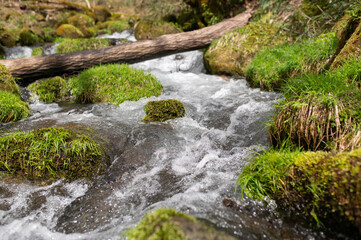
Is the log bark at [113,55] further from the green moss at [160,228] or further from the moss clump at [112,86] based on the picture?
the green moss at [160,228]

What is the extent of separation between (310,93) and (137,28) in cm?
1242

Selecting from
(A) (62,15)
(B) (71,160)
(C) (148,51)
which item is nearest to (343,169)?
(B) (71,160)

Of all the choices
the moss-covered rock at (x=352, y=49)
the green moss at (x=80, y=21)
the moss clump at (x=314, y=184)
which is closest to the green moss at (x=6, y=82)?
the moss clump at (x=314, y=184)

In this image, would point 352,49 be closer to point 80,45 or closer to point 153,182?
point 153,182

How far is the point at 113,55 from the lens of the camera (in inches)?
314

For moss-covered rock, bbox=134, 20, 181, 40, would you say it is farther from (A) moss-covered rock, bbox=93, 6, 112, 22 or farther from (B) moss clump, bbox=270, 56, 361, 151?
(A) moss-covered rock, bbox=93, 6, 112, 22

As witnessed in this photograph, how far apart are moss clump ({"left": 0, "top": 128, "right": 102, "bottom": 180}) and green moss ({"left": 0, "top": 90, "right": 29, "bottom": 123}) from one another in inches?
82.2

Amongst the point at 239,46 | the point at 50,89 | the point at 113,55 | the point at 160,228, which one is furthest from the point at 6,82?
the point at 239,46

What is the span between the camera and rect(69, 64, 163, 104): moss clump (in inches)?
255

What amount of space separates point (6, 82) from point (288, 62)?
7.45 metres

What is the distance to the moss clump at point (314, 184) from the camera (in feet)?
6.06

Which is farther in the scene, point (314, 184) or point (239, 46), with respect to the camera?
point (239, 46)

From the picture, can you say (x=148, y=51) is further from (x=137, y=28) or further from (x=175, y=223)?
(x=175, y=223)

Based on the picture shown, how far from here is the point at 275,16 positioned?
888cm
